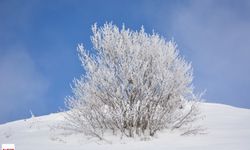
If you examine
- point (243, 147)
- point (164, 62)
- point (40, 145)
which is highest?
point (164, 62)

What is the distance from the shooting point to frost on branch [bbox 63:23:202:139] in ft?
40.5

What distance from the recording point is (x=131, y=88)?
12.5 metres

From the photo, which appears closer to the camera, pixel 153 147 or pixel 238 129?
pixel 153 147

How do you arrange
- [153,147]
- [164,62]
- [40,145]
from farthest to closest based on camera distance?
1. [164,62]
2. [40,145]
3. [153,147]

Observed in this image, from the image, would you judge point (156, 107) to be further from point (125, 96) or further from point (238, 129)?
point (238, 129)

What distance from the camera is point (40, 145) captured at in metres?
12.0

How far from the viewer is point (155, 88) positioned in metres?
12.7

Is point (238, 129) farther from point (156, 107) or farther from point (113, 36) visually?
point (113, 36)

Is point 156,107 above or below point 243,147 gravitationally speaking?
above

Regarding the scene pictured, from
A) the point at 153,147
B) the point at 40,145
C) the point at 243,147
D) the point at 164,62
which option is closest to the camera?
the point at 243,147

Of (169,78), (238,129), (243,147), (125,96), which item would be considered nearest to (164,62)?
Answer: (169,78)

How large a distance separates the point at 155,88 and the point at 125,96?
2.87 feet

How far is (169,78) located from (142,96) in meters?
0.87

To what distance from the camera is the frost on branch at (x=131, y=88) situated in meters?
12.4
